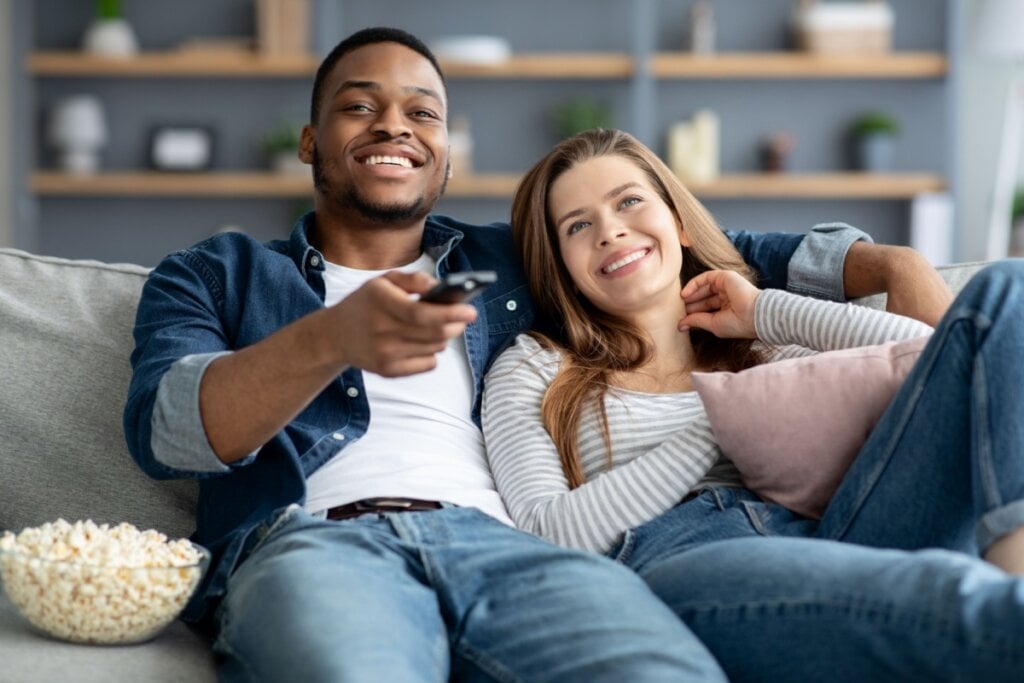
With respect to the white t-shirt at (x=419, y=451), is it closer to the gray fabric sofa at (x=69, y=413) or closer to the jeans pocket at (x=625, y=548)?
the jeans pocket at (x=625, y=548)

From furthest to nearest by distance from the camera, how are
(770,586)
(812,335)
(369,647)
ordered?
(812,335) → (770,586) → (369,647)

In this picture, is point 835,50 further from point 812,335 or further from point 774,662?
point 774,662

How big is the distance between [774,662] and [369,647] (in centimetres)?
43

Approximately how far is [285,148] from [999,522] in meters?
4.22

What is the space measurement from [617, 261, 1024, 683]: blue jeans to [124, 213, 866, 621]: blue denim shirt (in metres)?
0.47

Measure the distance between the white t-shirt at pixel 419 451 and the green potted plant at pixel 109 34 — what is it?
149 inches

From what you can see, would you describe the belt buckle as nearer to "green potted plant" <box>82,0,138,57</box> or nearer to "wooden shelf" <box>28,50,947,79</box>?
"wooden shelf" <box>28,50,947,79</box>

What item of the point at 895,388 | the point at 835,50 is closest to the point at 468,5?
the point at 835,50

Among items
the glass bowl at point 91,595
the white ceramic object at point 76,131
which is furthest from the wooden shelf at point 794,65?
the glass bowl at point 91,595

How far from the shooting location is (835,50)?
17.1 ft

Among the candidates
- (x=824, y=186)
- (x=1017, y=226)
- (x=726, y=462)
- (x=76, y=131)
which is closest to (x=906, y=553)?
(x=726, y=462)

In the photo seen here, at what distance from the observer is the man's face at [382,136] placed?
204 centimetres

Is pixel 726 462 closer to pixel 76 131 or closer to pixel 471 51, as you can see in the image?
pixel 471 51

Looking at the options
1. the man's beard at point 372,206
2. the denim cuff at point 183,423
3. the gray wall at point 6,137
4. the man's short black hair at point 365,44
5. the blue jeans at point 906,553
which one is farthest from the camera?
the gray wall at point 6,137
